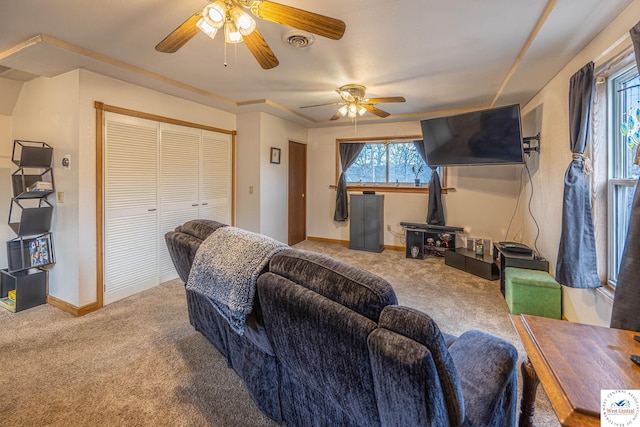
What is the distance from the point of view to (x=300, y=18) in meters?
1.53

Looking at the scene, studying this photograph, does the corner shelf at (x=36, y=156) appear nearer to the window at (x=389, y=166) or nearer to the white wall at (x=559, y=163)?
the window at (x=389, y=166)

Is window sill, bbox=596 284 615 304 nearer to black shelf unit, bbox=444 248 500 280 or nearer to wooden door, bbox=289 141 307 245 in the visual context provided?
black shelf unit, bbox=444 248 500 280

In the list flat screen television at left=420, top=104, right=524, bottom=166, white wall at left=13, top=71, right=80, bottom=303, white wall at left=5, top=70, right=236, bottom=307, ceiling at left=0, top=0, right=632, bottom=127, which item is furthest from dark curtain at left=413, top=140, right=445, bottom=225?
white wall at left=13, top=71, right=80, bottom=303

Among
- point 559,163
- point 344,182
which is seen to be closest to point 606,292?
point 559,163

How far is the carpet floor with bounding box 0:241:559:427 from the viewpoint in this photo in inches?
64.3

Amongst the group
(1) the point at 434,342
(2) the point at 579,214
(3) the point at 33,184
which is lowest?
(1) the point at 434,342

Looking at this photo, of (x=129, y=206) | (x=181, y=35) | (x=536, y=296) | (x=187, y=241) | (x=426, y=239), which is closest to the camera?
(x=181, y=35)

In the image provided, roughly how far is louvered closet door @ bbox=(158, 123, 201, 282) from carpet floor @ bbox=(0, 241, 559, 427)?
668 mm

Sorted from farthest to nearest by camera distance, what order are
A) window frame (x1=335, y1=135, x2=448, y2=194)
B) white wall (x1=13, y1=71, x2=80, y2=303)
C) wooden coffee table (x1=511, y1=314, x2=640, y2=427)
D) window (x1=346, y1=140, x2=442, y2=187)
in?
window (x1=346, y1=140, x2=442, y2=187)
window frame (x1=335, y1=135, x2=448, y2=194)
white wall (x1=13, y1=71, x2=80, y2=303)
wooden coffee table (x1=511, y1=314, x2=640, y2=427)

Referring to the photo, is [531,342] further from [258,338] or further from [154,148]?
[154,148]

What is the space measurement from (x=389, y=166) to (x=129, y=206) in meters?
4.12

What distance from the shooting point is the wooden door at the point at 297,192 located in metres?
5.54

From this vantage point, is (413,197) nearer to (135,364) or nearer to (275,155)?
(275,155)

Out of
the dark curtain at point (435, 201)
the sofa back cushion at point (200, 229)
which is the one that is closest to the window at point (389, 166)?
the dark curtain at point (435, 201)
